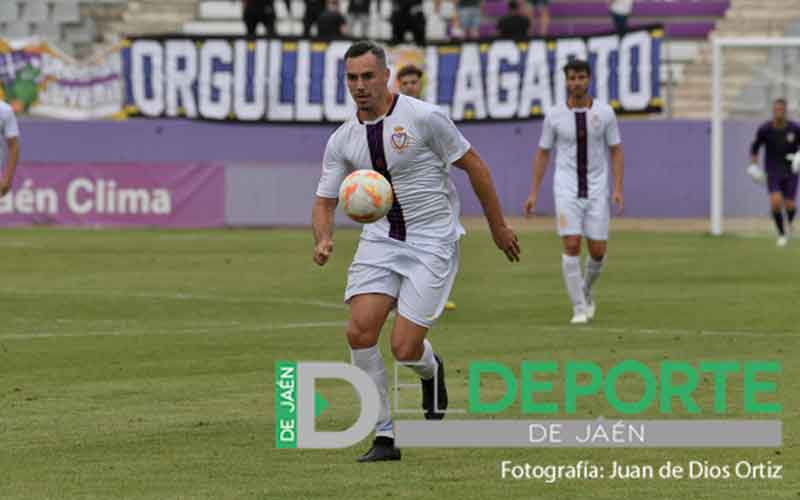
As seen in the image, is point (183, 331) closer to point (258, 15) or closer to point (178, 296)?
point (178, 296)

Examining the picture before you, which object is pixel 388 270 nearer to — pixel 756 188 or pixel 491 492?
pixel 491 492

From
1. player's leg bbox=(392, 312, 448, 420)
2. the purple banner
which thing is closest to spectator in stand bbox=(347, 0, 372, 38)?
the purple banner

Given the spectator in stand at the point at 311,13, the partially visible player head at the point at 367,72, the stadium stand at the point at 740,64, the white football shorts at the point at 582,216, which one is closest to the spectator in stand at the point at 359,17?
the spectator in stand at the point at 311,13

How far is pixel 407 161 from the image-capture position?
9844 millimetres

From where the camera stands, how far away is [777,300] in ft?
64.0

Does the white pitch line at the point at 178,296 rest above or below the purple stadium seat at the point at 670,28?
below

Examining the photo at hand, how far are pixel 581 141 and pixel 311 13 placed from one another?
21742 millimetres

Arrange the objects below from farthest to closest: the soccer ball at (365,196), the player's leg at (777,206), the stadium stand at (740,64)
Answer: the stadium stand at (740,64) < the player's leg at (777,206) < the soccer ball at (365,196)

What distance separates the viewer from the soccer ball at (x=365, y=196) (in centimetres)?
954

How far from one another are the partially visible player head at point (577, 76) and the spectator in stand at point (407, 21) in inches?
799

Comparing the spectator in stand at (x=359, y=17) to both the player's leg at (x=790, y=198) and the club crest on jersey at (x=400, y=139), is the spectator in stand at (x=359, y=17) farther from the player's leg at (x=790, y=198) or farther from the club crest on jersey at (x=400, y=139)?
the club crest on jersey at (x=400, y=139)

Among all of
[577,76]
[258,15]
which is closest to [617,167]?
[577,76]

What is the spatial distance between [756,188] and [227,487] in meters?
27.1

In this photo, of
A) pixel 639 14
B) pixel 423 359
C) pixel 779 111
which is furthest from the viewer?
pixel 639 14
